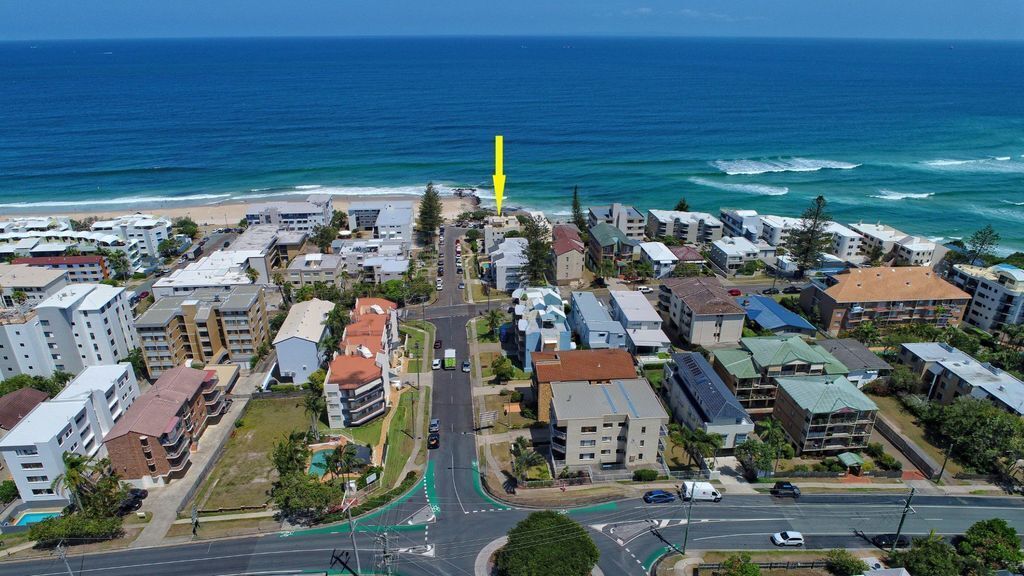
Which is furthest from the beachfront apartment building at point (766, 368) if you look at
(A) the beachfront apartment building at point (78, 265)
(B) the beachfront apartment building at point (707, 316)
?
(A) the beachfront apartment building at point (78, 265)

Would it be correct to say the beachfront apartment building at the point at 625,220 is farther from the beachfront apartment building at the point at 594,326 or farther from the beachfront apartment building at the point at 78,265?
the beachfront apartment building at the point at 78,265

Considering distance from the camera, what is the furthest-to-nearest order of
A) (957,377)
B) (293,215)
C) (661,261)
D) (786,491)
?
(293,215), (661,261), (957,377), (786,491)

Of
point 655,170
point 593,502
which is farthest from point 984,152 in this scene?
point 593,502

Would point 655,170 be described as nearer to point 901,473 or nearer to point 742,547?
point 901,473

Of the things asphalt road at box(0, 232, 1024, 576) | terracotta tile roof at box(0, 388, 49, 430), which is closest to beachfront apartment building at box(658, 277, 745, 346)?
asphalt road at box(0, 232, 1024, 576)

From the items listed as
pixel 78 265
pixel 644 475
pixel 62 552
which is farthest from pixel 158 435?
pixel 78 265

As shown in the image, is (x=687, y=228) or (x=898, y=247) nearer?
(x=898, y=247)

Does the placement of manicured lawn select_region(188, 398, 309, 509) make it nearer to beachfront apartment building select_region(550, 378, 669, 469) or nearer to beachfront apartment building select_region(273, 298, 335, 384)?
beachfront apartment building select_region(273, 298, 335, 384)

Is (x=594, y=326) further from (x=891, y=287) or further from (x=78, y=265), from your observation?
(x=78, y=265)
